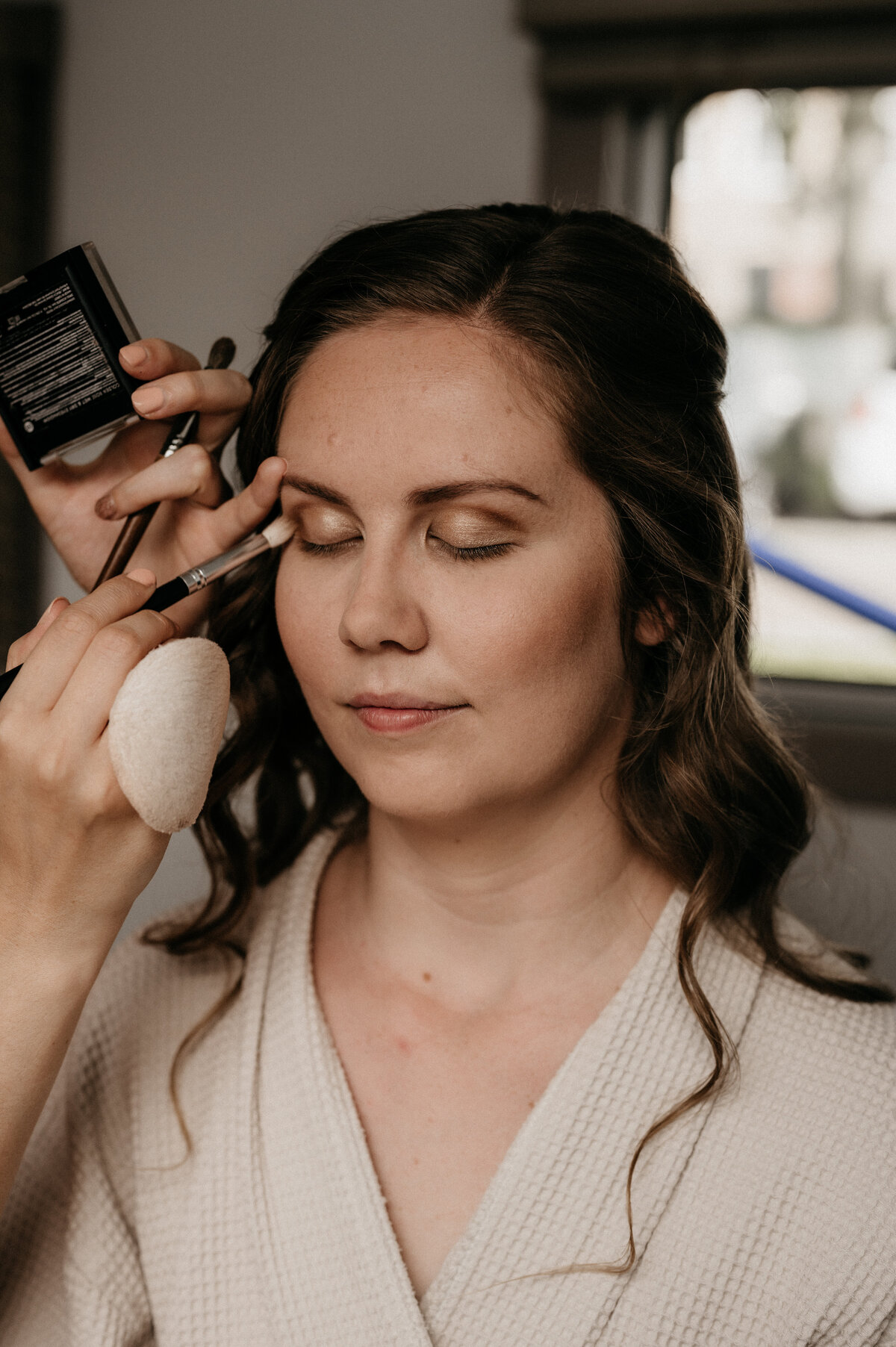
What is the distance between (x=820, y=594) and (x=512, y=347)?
104 centimetres

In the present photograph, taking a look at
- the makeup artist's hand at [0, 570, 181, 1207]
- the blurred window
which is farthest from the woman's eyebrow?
the blurred window

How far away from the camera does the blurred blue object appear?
1779 mm

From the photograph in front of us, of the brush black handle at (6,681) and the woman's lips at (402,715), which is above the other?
the brush black handle at (6,681)

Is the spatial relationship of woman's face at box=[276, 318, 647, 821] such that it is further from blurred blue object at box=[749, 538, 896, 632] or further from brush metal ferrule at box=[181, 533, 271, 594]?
blurred blue object at box=[749, 538, 896, 632]

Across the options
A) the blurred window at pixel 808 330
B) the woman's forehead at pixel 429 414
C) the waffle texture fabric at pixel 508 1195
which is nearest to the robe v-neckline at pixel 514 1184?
the waffle texture fabric at pixel 508 1195

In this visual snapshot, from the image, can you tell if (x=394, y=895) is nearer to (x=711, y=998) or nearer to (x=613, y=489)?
(x=711, y=998)

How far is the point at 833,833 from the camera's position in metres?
1.65

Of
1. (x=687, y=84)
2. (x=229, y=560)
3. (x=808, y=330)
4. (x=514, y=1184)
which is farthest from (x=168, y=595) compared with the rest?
(x=808, y=330)

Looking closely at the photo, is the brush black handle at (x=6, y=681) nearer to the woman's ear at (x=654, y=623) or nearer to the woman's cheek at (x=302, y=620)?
the woman's cheek at (x=302, y=620)

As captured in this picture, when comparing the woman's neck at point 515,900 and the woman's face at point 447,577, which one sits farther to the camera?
the woman's neck at point 515,900

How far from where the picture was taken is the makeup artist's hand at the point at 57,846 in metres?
0.81

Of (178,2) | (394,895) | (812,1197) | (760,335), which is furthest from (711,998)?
(178,2)

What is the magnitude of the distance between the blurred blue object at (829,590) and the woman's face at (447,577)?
93 centimetres

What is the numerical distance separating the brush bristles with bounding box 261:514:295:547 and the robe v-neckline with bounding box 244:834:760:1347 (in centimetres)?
41
